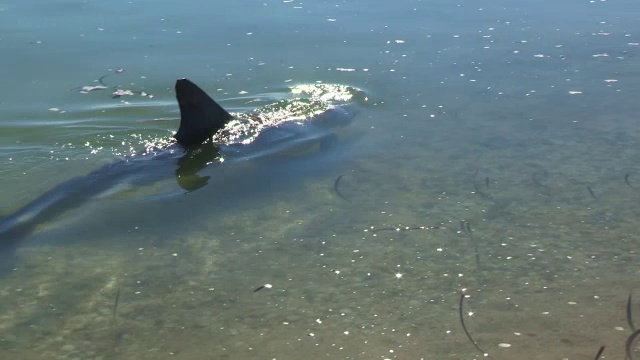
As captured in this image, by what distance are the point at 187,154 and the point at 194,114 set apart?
26cm

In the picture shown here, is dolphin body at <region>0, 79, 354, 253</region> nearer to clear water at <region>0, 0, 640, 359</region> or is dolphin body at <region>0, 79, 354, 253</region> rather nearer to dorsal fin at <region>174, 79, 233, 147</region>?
dorsal fin at <region>174, 79, 233, 147</region>

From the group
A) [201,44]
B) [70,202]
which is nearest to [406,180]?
[70,202]

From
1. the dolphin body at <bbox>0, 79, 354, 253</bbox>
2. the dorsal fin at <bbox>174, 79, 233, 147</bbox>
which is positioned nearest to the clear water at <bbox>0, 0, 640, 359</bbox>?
the dolphin body at <bbox>0, 79, 354, 253</bbox>

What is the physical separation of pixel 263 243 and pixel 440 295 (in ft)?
3.24

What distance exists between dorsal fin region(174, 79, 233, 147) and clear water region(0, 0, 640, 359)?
43 cm

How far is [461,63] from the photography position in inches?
293

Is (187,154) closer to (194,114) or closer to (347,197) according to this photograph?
(194,114)

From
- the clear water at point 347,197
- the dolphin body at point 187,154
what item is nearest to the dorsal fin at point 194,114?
the dolphin body at point 187,154

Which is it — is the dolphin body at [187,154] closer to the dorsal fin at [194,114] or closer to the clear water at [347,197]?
the dorsal fin at [194,114]

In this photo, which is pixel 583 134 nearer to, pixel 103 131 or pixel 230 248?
pixel 230 248

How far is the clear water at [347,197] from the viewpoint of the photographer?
12.5ft

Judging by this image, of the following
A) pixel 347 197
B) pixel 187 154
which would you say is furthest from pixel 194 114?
pixel 347 197

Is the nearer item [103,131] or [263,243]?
[263,243]

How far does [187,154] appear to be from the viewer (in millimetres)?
→ 5938
